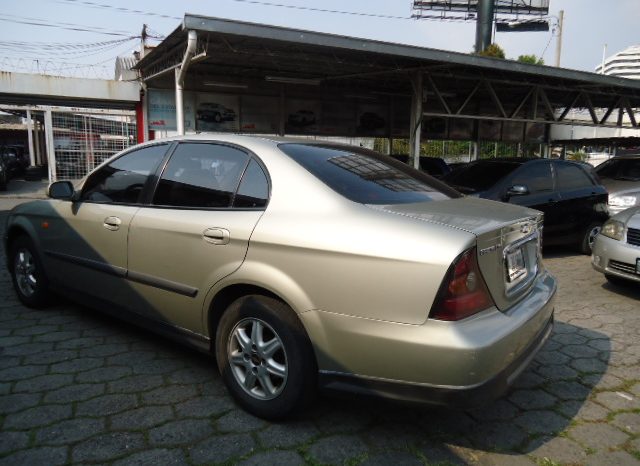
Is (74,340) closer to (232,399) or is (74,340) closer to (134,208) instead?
(134,208)

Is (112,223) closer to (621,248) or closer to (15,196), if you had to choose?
(621,248)

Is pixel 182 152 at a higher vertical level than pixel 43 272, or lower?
higher

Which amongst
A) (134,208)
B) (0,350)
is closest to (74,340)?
(0,350)

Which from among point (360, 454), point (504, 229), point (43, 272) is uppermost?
point (504, 229)

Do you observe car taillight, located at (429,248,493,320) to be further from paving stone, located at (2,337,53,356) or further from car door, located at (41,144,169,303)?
paving stone, located at (2,337,53,356)

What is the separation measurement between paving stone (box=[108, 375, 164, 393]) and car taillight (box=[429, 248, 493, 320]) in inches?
72.9

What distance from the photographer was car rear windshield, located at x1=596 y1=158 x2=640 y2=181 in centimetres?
991

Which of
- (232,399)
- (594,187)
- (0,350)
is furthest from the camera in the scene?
(594,187)

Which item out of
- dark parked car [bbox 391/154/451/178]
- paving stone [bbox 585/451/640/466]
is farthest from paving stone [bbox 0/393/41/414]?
dark parked car [bbox 391/154/451/178]

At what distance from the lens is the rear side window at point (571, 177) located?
7.31 m

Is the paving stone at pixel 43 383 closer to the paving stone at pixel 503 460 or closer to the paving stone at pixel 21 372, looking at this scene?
the paving stone at pixel 21 372

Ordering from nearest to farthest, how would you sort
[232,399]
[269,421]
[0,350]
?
[269,421], [232,399], [0,350]

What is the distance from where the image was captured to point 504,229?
95.7 inches

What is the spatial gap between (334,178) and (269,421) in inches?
52.8
